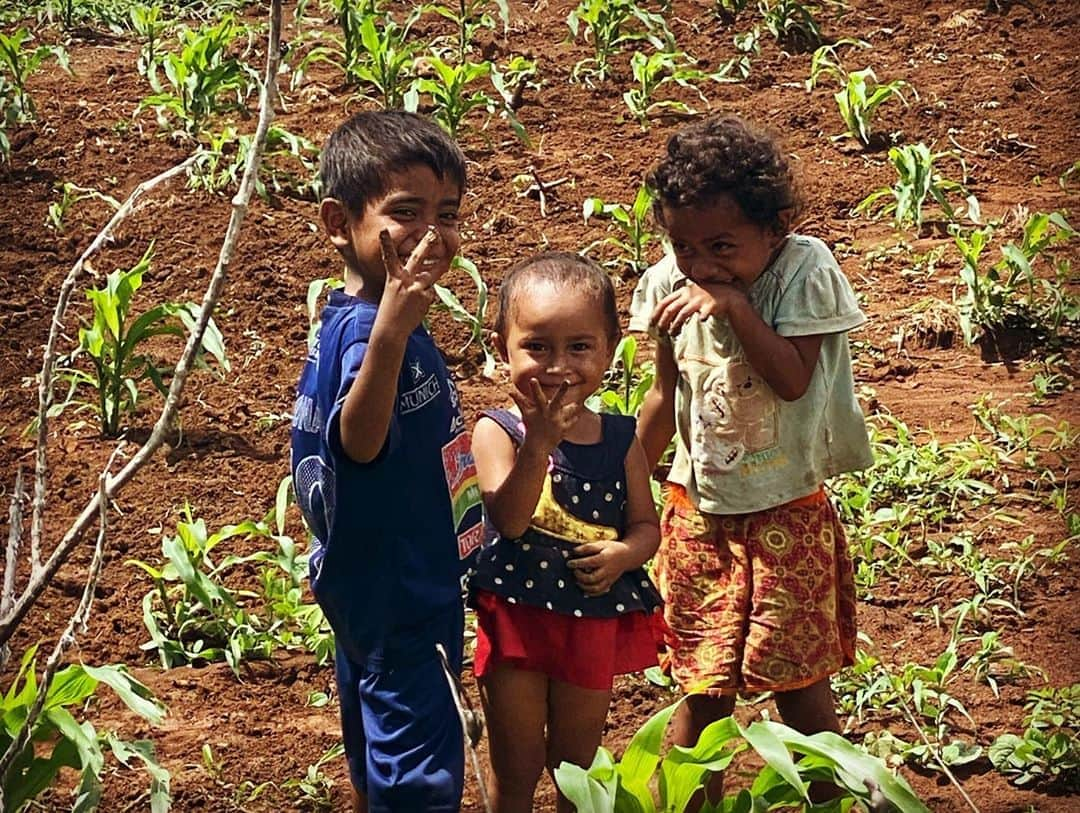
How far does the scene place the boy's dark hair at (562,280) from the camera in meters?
2.99

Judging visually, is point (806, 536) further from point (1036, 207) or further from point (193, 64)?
point (193, 64)

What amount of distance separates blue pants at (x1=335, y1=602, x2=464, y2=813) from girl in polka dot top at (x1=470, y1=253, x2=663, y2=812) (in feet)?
0.76

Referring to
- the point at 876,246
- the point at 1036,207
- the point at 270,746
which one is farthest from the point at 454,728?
the point at 1036,207

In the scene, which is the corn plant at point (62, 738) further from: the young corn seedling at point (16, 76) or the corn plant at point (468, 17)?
the corn plant at point (468, 17)

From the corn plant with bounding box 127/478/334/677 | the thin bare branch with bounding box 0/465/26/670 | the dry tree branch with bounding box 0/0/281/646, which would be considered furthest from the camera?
the corn plant with bounding box 127/478/334/677

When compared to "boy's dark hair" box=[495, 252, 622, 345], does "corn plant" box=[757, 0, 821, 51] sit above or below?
above

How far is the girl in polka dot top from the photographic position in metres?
2.96

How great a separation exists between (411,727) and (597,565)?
1.55ft

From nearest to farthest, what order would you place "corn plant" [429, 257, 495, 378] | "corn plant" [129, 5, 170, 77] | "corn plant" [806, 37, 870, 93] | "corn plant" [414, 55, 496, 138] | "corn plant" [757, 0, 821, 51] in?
"corn plant" [429, 257, 495, 378] < "corn plant" [414, 55, 496, 138] < "corn plant" [806, 37, 870, 93] < "corn plant" [129, 5, 170, 77] < "corn plant" [757, 0, 821, 51]

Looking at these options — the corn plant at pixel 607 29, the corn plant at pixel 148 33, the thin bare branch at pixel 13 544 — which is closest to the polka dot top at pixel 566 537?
the thin bare branch at pixel 13 544

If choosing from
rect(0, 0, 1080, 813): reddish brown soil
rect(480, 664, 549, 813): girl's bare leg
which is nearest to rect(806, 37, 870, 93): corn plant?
rect(0, 0, 1080, 813): reddish brown soil

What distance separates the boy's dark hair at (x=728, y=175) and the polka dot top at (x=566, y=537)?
491mm

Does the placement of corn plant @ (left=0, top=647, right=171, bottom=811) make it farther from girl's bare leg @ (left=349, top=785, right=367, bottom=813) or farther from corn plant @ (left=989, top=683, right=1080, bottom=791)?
corn plant @ (left=989, top=683, right=1080, bottom=791)

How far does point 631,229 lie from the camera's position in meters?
5.80
